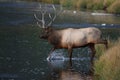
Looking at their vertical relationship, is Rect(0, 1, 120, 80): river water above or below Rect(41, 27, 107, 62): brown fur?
below

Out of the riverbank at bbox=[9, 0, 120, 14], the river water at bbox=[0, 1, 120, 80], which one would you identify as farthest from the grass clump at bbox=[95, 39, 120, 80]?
the riverbank at bbox=[9, 0, 120, 14]

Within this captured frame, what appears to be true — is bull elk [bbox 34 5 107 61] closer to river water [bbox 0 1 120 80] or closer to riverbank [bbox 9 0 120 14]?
river water [bbox 0 1 120 80]

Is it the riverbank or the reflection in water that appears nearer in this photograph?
the reflection in water

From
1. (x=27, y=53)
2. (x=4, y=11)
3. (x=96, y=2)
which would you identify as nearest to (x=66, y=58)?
(x=27, y=53)

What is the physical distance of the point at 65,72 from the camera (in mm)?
15953

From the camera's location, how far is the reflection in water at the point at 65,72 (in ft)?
49.5

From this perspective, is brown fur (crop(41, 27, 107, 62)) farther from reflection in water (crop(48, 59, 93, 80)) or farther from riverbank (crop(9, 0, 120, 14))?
riverbank (crop(9, 0, 120, 14))

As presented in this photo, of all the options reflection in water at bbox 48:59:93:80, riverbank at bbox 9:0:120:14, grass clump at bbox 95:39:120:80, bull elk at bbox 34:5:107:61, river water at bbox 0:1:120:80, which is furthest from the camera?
riverbank at bbox 9:0:120:14

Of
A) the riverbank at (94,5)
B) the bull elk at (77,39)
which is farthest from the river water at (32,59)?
the riverbank at (94,5)

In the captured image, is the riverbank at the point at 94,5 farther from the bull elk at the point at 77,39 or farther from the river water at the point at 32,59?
the bull elk at the point at 77,39

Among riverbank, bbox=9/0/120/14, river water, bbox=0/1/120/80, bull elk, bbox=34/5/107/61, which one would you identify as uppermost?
bull elk, bbox=34/5/107/61

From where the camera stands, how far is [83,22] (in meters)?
34.1

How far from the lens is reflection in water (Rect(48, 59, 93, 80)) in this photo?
15086 mm

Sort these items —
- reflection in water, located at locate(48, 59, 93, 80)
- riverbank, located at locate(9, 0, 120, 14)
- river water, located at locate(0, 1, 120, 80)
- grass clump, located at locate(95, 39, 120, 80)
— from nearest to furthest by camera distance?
grass clump, located at locate(95, 39, 120, 80) → reflection in water, located at locate(48, 59, 93, 80) → river water, located at locate(0, 1, 120, 80) → riverbank, located at locate(9, 0, 120, 14)
